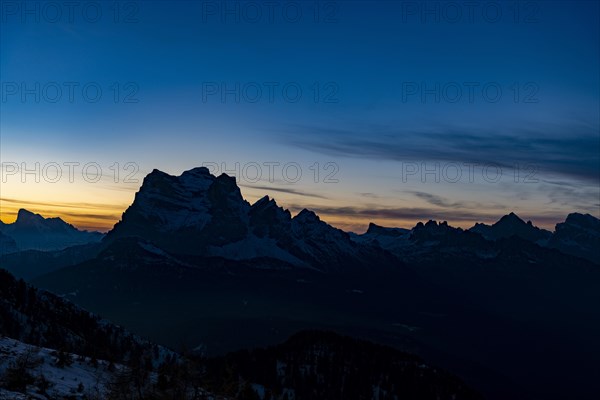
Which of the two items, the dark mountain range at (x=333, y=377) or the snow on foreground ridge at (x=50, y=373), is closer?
the snow on foreground ridge at (x=50, y=373)

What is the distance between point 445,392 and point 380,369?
2567 cm

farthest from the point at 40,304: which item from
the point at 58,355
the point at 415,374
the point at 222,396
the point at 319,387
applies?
the point at 222,396

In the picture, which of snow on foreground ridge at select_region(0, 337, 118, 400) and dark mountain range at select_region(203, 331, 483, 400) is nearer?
snow on foreground ridge at select_region(0, 337, 118, 400)

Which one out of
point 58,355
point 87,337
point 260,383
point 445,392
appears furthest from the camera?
point 445,392

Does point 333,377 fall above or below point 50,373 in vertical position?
below

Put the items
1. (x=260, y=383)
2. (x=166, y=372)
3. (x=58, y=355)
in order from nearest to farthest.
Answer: (x=166, y=372) → (x=58, y=355) → (x=260, y=383)

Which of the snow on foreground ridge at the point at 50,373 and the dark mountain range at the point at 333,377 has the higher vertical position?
the snow on foreground ridge at the point at 50,373

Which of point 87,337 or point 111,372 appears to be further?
point 87,337

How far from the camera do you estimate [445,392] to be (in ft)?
636

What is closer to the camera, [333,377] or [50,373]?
[50,373]

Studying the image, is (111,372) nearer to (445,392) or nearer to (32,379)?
(32,379)

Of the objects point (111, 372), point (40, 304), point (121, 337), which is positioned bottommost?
point (121, 337)

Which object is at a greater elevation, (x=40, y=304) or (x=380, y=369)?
(x=40, y=304)

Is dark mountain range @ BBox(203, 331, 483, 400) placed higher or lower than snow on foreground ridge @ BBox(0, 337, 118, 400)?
lower
